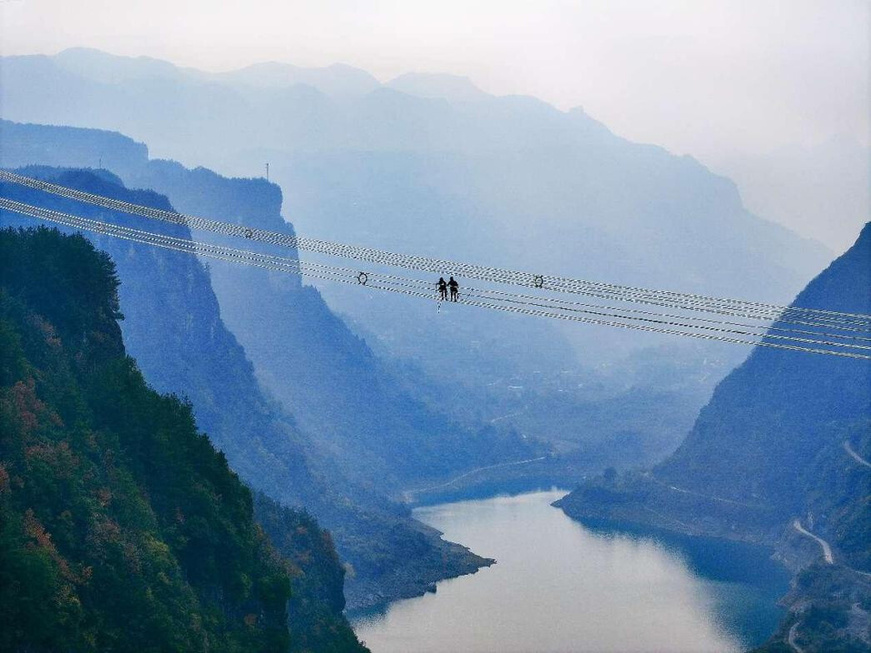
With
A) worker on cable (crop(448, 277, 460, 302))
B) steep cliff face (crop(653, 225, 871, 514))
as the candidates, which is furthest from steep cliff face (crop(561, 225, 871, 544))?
worker on cable (crop(448, 277, 460, 302))

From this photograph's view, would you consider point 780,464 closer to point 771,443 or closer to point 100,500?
point 771,443

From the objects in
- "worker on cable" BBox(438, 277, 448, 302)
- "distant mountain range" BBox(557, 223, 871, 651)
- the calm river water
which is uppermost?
A: "worker on cable" BBox(438, 277, 448, 302)

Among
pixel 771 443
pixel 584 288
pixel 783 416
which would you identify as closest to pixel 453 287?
pixel 584 288

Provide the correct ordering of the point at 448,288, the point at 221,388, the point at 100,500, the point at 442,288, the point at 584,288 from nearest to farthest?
the point at 584,288
the point at 442,288
the point at 448,288
the point at 100,500
the point at 221,388

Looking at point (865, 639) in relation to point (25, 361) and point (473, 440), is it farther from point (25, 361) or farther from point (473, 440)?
point (473, 440)

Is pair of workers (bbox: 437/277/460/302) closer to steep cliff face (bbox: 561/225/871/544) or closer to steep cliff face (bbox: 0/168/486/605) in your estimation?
steep cliff face (bbox: 0/168/486/605)

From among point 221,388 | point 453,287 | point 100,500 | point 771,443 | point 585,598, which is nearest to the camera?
point 453,287
